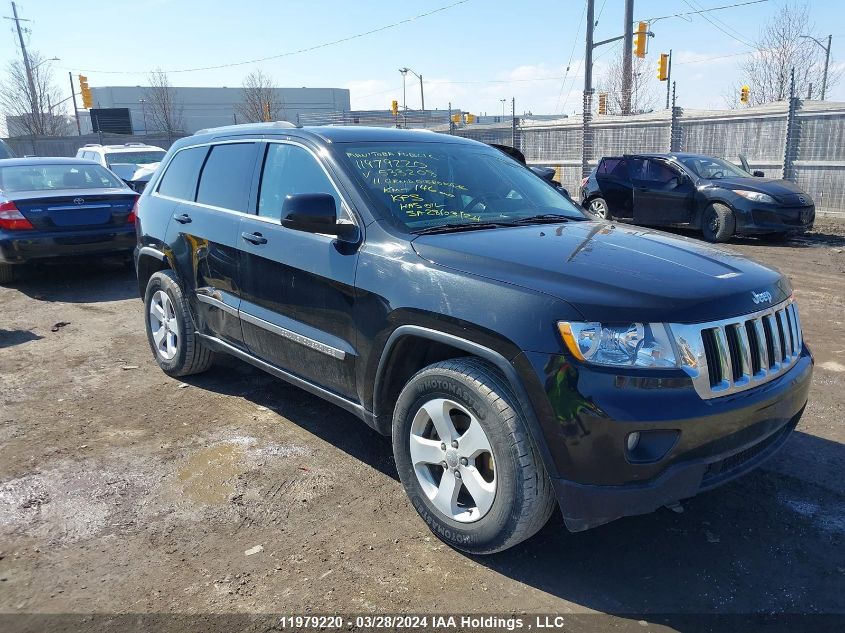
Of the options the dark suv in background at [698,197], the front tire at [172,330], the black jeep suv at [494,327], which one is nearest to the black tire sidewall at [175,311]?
the front tire at [172,330]

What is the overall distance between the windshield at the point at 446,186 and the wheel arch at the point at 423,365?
0.59m

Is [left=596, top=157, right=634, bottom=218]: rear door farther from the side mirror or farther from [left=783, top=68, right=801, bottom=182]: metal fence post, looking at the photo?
the side mirror

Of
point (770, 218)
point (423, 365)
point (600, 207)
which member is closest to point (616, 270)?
point (423, 365)

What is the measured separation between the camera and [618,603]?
8.64ft

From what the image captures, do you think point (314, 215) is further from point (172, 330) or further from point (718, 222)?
point (718, 222)

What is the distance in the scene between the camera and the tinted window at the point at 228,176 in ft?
14.0

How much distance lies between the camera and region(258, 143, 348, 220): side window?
370 centimetres

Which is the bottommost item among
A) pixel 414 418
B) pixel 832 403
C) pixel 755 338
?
pixel 832 403

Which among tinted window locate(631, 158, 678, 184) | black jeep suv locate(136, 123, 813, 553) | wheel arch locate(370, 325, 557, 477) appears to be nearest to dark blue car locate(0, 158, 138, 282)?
black jeep suv locate(136, 123, 813, 553)

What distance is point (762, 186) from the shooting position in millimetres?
11281

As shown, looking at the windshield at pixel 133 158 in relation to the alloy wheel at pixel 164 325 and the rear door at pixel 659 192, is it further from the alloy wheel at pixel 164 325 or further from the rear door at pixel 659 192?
the alloy wheel at pixel 164 325

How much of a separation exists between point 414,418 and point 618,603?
3.68 feet

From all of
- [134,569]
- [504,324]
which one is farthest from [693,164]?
[134,569]

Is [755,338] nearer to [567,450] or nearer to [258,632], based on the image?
[567,450]
